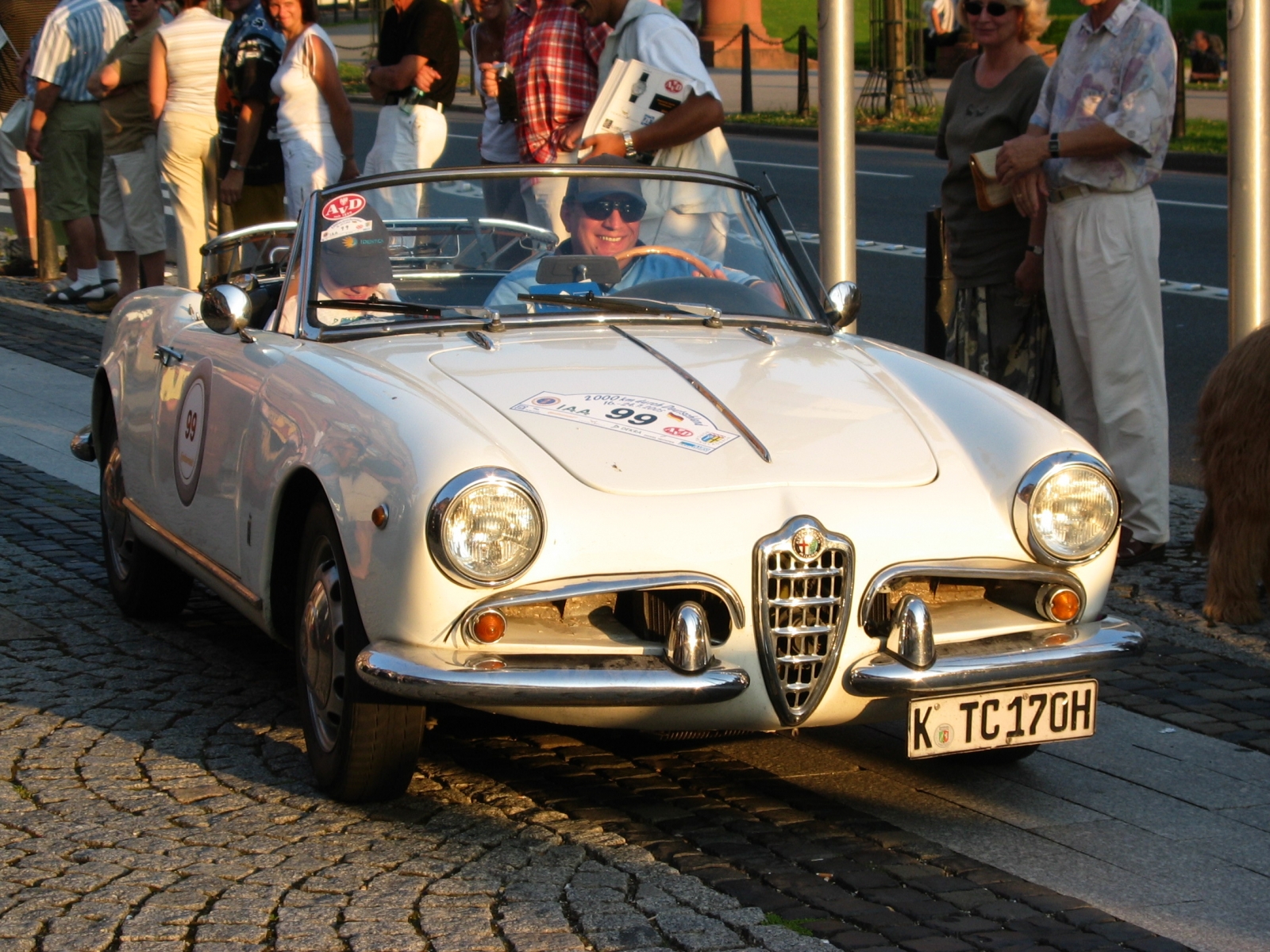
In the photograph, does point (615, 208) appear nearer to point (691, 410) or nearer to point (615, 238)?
point (615, 238)

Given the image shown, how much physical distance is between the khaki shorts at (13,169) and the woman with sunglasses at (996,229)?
960 cm

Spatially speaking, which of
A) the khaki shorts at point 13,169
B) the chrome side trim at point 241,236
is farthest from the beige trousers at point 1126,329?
the khaki shorts at point 13,169

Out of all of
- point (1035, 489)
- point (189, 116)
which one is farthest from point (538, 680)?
point (189, 116)

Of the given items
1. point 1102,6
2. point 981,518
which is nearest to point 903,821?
point 981,518

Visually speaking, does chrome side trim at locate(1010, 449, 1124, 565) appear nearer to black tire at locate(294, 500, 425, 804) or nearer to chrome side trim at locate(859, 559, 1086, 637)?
chrome side trim at locate(859, 559, 1086, 637)

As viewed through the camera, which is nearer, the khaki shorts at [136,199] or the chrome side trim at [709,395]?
the chrome side trim at [709,395]

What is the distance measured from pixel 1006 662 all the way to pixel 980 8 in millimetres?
3629

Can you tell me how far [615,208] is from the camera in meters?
5.53

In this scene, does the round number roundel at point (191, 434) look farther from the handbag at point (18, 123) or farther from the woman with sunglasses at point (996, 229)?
the handbag at point (18, 123)

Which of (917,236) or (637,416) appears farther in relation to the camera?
(917,236)

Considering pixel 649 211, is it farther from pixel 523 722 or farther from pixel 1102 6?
pixel 1102 6

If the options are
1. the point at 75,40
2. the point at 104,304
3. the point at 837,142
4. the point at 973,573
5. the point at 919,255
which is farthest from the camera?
the point at 919,255

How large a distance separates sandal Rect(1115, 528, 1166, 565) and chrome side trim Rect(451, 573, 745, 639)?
3136 millimetres

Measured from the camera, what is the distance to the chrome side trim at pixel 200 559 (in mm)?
4824
